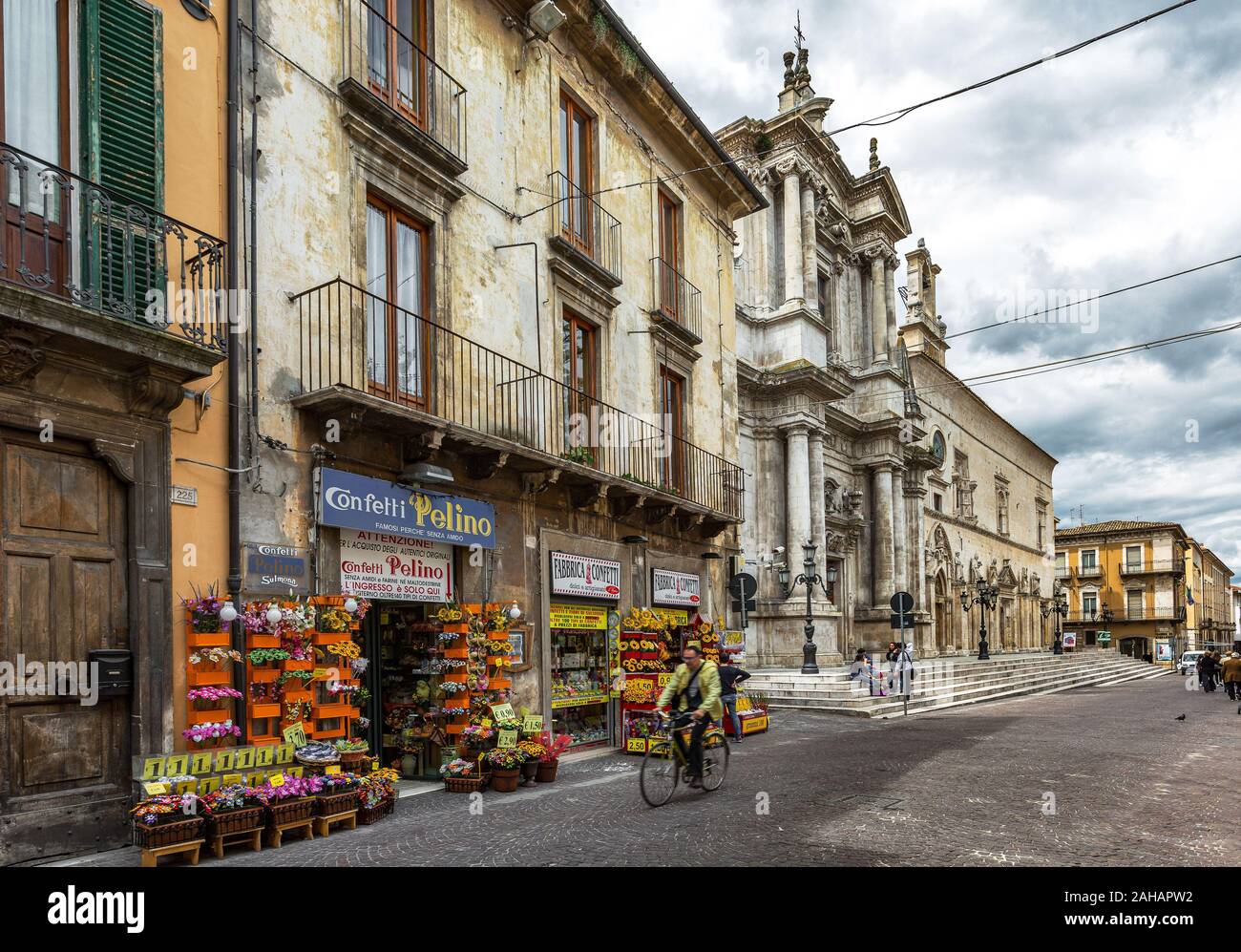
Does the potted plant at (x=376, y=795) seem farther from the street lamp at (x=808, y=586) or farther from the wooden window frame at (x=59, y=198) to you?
the street lamp at (x=808, y=586)

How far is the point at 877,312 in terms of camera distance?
37438 millimetres

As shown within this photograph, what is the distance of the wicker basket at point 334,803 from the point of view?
8.87 m

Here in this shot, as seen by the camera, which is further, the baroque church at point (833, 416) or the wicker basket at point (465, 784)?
the baroque church at point (833, 416)

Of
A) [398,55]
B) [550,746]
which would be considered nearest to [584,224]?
[398,55]

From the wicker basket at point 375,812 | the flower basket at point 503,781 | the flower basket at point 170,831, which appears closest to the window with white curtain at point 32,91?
the flower basket at point 170,831

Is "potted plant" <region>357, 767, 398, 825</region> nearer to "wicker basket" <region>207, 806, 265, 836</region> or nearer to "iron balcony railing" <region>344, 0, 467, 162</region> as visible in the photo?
"wicker basket" <region>207, 806, 265, 836</region>

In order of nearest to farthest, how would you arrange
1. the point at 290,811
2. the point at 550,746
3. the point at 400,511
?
the point at 290,811 → the point at 400,511 → the point at 550,746

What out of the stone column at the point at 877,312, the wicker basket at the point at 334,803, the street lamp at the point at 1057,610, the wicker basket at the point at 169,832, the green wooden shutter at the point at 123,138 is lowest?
the street lamp at the point at 1057,610

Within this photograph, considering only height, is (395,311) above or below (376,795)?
above

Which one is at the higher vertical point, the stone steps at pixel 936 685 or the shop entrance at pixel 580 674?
the shop entrance at pixel 580 674

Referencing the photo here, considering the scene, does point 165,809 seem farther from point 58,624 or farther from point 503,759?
point 503,759

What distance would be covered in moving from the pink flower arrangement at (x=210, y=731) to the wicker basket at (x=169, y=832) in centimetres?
93

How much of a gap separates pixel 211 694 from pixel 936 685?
23.1 m

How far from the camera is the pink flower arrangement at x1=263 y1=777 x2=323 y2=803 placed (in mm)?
8391
